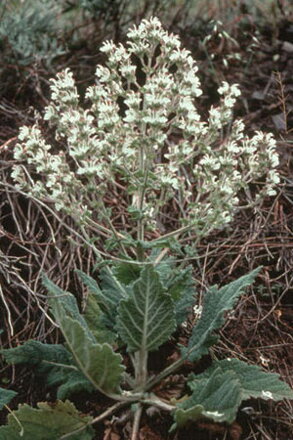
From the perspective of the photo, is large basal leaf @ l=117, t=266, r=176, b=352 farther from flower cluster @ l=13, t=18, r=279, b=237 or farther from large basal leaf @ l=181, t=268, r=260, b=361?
flower cluster @ l=13, t=18, r=279, b=237

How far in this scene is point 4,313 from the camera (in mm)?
3053

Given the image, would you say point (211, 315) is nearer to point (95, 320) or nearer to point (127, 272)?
point (127, 272)

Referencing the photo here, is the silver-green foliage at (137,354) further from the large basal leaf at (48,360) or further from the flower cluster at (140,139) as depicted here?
the flower cluster at (140,139)

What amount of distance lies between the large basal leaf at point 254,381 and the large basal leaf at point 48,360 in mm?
466

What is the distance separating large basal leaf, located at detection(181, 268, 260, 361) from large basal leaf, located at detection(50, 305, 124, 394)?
314 millimetres

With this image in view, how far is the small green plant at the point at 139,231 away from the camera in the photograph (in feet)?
7.60

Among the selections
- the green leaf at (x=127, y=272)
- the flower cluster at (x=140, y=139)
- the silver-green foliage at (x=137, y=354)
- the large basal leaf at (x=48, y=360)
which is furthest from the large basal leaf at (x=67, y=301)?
the flower cluster at (x=140, y=139)

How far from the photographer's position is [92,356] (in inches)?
91.5

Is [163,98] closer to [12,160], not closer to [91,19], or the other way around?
[12,160]

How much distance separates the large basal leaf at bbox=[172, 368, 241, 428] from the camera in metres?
2.20

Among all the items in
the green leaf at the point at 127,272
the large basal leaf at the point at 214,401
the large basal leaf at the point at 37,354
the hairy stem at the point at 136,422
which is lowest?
the hairy stem at the point at 136,422

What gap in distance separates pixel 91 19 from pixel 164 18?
1.58ft

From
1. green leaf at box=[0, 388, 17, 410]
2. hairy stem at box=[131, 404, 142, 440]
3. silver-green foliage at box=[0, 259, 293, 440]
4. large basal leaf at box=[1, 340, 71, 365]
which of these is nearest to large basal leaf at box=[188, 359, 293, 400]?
silver-green foliage at box=[0, 259, 293, 440]

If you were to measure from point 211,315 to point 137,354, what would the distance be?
12.6 inches
